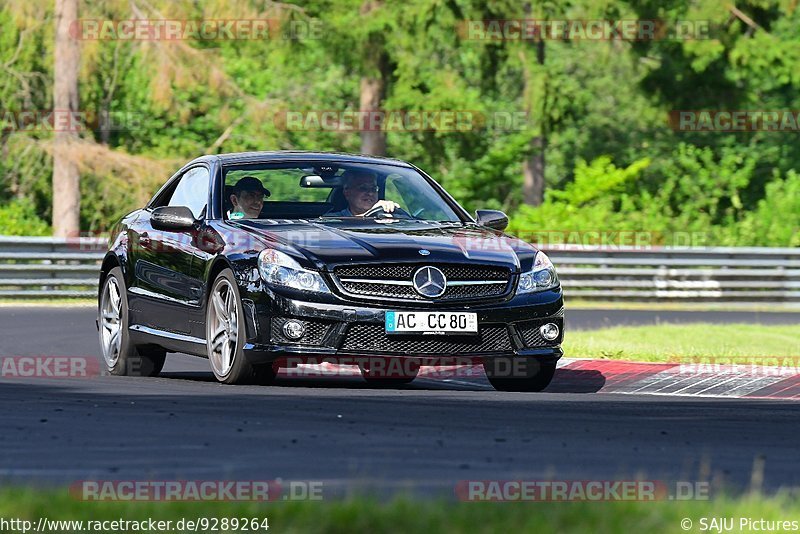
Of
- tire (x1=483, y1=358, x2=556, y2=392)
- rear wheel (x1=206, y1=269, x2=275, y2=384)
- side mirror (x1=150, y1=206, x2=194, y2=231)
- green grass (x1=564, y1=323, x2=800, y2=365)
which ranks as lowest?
green grass (x1=564, y1=323, x2=800, y2=365)

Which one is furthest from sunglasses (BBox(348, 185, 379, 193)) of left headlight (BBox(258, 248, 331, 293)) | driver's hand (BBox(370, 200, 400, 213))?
left headlight (BBox(258, 248, 331, 293))

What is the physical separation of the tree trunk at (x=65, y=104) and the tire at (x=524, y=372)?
22928 millimetres

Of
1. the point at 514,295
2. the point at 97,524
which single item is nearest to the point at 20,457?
the point at 97,524

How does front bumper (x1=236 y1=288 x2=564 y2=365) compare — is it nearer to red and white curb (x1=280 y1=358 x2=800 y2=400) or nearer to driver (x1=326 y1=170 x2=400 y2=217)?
driver (x1=326 y1=170 x2=400 y2=217)

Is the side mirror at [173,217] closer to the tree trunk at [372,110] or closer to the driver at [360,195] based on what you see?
the driver at [360,195]

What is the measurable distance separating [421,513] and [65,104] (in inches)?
1160

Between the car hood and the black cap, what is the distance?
1.52ft

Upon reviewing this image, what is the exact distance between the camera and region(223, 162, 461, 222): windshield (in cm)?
1249

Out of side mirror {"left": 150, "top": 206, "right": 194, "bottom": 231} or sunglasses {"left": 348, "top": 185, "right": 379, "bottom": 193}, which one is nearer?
side mirror {"left": 150, "top": 206, "right": 194, "bottom": 231}

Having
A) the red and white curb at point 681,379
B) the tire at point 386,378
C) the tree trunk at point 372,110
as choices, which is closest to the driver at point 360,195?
the tire at point 386,378

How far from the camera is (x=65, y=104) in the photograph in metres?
34.2

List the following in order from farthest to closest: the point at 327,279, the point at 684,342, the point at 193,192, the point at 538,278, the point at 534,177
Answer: the point at 534,177, the point at 684,342, the point at 193,192, the point at 538,278, the point at 327,279

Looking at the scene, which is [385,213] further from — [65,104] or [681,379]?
[65,104]

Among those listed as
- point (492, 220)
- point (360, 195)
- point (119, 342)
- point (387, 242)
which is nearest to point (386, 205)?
point (360, 195)
